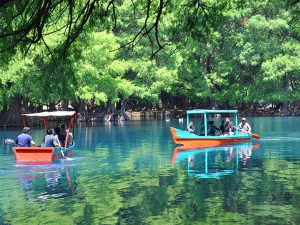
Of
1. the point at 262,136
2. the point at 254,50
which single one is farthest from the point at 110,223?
the point at 254,50

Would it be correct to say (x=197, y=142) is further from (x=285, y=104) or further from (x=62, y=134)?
(x=285, y=104)

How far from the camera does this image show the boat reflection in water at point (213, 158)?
919 inches

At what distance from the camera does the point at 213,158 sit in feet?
94.3

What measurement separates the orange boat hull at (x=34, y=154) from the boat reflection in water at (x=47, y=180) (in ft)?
1.28

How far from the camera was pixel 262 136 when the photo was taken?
141 ft

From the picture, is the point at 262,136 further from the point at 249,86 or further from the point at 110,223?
the point at 249,86

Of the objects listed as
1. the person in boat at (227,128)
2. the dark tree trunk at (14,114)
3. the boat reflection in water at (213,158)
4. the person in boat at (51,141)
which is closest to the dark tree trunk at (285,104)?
the dark tree trunk at (14,114)

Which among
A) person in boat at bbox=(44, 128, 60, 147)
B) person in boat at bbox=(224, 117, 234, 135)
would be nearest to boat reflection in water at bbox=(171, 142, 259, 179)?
person in boat at bbox=(224, 117, 234, 135)

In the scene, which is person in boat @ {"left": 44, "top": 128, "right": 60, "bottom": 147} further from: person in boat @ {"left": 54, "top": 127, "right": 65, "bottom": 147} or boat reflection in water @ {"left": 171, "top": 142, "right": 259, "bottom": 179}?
boat reflection in water @ {"left": 171, "top": 142, "right": 259, "bottom": 179}

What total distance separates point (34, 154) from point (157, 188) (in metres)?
9.08

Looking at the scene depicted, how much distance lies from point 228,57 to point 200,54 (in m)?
4.16

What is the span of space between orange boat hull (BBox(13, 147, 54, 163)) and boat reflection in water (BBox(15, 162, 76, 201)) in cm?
39

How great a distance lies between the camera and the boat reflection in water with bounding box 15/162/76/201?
60.6 feet

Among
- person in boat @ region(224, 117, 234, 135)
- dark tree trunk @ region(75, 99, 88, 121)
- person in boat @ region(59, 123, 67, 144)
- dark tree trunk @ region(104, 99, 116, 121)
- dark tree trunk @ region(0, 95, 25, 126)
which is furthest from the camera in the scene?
dark tree trunk @ region(104, 99, 116, 121)
